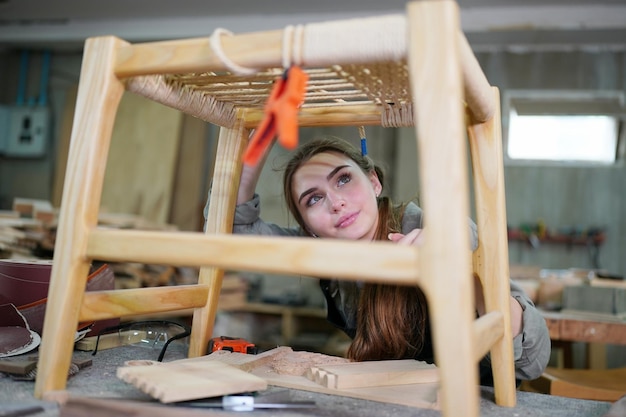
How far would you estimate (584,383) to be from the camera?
204cm

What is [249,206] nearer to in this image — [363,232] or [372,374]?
[363,232]

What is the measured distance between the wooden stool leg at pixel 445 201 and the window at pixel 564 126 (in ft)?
12.1

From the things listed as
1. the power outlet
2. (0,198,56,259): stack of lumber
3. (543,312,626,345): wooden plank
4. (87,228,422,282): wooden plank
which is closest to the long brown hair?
(87,228,422,282): wooden plank

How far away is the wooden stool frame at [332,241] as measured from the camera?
2.04ft

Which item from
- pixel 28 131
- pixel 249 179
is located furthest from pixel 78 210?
pixel 28 131

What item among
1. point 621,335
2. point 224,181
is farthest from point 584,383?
point 224,181

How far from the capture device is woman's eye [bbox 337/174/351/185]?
137 centimetres

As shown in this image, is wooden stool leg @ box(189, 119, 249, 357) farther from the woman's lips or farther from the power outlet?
the power outlet

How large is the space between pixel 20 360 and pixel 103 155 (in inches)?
16.6

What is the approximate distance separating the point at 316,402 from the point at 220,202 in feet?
1.49

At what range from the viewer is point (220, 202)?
1.14 metres

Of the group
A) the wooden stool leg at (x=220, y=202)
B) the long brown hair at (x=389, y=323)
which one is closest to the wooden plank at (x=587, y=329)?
the long brown hair at (x=389, y=323)

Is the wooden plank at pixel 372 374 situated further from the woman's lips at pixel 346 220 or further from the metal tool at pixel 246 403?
the woman's lips at pixel 346 220

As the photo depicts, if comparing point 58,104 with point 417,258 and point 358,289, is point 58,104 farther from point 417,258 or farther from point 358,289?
point 417,258
